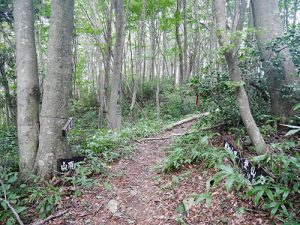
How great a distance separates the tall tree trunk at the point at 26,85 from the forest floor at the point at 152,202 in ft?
3.68

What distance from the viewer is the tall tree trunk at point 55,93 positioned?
11.2 feet

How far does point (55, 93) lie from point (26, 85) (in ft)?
1.67

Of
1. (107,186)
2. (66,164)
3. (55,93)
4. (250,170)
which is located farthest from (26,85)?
(250,170)

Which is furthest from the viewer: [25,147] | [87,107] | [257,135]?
[87,107]

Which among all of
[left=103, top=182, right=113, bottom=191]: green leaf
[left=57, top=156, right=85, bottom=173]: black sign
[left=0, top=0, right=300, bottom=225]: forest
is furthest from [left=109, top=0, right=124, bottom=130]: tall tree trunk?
[left=103, top=182, right=113, bottom=191]: green leaf

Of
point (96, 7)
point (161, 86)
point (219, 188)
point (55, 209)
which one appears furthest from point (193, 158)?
point (161, 86)

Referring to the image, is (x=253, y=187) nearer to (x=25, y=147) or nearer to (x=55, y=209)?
(x=55, y=209)

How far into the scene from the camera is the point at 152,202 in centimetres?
315

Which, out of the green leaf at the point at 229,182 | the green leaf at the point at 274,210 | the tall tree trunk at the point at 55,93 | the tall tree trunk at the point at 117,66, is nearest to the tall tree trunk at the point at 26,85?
the tall tree trunk at the point at 55,93

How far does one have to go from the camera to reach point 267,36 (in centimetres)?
424

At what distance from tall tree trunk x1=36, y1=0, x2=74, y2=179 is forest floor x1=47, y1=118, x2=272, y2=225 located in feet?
2.31

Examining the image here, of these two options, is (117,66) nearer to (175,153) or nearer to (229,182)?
(175,153)

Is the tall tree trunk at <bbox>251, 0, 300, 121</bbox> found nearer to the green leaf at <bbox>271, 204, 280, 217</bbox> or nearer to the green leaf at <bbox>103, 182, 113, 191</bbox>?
the green leaf at <bbox>271, 204, 280, 217</bbox>

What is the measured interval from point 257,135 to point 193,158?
1109 mm
